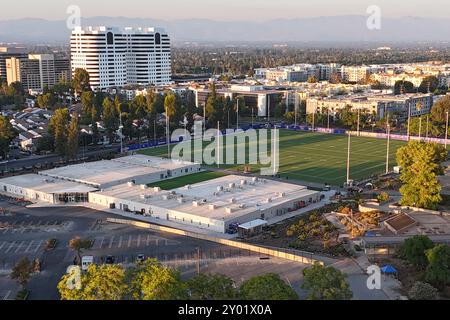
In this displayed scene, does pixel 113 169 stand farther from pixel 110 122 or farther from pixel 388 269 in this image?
pixel 388 269

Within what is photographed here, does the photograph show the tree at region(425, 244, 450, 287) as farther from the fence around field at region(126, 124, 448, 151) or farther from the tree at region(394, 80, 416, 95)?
the tree at region(394, 80, 416, 95)

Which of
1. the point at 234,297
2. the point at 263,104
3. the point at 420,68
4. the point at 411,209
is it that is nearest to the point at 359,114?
the point at 263,104

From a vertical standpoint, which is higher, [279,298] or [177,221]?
[279,298]

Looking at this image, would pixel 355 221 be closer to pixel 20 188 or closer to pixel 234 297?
pixel 234 297

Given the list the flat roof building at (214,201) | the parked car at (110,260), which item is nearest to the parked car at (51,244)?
the parked car at (110,260)

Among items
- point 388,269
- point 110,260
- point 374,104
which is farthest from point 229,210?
point 374,104

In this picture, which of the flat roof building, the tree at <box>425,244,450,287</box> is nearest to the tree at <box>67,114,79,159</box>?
the flat roof building
